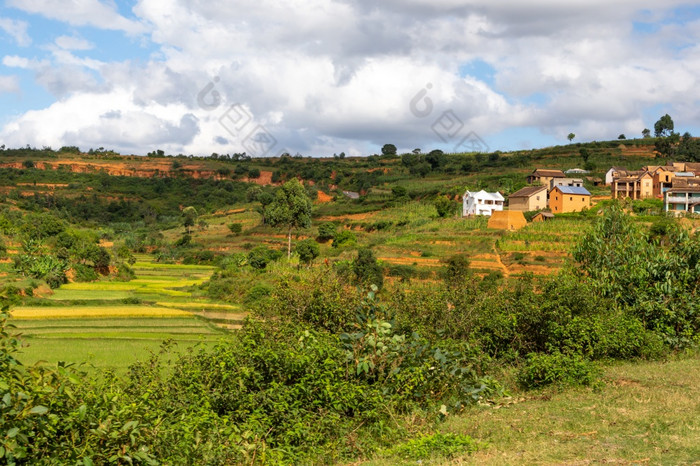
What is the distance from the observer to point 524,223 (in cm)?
5288

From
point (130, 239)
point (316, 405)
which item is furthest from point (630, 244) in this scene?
point (130, 239)

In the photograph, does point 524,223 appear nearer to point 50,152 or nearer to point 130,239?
point 130,239

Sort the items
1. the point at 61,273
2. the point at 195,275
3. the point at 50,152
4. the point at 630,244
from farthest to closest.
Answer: the point at 50,152, the point at 195,275, the point at 61,273, the point at 630,244

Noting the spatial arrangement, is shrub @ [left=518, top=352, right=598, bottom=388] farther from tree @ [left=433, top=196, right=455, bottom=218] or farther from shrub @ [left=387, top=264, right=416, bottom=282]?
tree @ [left=433, top=196, right=455, bottom=218]

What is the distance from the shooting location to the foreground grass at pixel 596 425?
7.05m

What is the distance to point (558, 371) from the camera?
10547 millimetres

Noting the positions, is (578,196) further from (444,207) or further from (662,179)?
(444,207)

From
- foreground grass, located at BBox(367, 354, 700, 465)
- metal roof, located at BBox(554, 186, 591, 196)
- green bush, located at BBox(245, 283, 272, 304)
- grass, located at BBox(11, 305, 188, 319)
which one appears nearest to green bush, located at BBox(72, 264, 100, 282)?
→ grass, located at BBox(11, 305, 188, 319)

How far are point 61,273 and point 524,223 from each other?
37912 mm

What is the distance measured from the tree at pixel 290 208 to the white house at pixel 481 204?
68.3ft

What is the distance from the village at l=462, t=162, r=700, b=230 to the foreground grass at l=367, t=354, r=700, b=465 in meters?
42.6

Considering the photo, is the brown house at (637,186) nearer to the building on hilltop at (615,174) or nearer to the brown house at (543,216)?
the building on hilltop at (615,174)

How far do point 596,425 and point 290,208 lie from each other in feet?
137

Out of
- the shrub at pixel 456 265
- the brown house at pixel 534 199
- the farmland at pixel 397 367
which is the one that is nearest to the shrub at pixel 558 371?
the farmland at pixel 397 367
